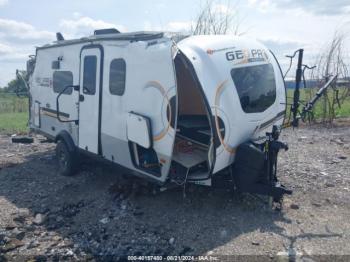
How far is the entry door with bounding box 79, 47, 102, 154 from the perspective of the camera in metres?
6.38

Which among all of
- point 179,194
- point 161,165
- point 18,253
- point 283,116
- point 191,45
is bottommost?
point 18,253

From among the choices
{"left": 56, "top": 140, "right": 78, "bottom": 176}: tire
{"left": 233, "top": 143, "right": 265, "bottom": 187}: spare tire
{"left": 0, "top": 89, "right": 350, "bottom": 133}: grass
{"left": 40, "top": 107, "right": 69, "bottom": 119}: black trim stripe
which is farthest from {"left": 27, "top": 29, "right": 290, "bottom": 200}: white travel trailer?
{"left": 0, "top": 89, "right": 350, "bottom": 133}: grass

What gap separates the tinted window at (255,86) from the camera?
5238 millimetres

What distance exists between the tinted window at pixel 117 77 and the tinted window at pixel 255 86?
1740 mm

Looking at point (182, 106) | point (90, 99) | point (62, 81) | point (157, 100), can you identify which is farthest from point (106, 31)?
point (157, 100)

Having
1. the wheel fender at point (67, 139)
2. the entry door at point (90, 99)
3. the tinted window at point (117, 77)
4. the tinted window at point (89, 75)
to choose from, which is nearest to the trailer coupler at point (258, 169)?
the tinted window at point (117, 77)

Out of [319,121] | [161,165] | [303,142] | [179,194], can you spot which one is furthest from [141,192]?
[319,121]

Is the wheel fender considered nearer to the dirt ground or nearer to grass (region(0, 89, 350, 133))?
the dirt ground

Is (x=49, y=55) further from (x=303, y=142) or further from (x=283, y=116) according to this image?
A: (x=303, y=142)

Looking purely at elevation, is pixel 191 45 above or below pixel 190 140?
Answer: above

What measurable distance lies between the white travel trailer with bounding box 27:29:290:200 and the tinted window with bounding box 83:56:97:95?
17 mm

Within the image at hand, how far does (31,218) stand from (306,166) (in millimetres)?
5328

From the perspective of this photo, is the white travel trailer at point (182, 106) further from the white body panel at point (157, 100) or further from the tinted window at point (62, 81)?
the tinted window at point (62, 81)

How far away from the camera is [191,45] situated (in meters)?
5.08
